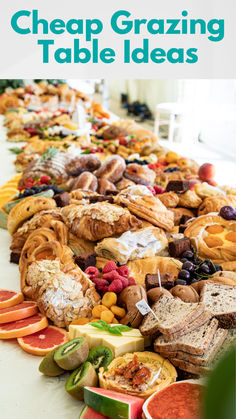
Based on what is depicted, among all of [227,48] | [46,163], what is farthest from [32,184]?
[227,48]

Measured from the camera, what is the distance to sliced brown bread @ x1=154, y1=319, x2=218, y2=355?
1.73m

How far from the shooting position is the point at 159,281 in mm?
2260

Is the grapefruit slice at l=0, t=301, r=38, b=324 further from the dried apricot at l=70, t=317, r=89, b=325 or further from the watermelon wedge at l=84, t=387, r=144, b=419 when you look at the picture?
the watermelon wedge at l=84, t=387, r=144, b=419

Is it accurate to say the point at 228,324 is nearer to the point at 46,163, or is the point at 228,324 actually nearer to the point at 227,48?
the point at 46,163

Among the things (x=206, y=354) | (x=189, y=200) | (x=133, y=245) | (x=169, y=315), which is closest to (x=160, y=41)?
(x=189, y=200)

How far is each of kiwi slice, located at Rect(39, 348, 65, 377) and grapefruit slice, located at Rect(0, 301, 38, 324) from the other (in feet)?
1.45

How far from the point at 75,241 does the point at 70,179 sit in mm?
1426

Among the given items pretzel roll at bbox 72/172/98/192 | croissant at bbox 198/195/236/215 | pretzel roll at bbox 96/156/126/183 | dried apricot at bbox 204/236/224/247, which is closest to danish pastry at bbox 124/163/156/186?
pretzel roll at bbox 96/156/126/183

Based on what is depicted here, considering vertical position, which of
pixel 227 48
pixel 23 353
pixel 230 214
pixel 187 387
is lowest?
pixel 23 353

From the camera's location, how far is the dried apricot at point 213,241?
9.26 ft

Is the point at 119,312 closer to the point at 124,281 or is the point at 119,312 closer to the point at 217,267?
the point at 124,281

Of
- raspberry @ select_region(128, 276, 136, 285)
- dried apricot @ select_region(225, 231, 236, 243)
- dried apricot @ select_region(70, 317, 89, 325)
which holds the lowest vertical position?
dried apricot @ select_region(70, 317, 89, 325)

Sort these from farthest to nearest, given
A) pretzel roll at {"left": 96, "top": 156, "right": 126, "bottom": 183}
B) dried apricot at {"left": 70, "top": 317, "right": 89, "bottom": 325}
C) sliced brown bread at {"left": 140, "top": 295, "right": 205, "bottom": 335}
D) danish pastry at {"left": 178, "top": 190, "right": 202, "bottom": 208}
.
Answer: pretzel roll at {"left": 96, "top": 156, "right": 126, "bottom": 183} < danish pastry at {"left": 178, "top": 190, "right": 202, "bottom": 208} < dried apricot at {"left": 70, "top": 317, "right": 89, "bottom": 325} < sliced brown bread at {"left": 140, "top": 295, "right": 205, "bottom": 335}

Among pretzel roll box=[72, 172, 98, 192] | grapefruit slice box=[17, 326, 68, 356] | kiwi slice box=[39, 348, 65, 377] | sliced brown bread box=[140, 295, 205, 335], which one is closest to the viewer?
sliced brown bread box=[140, 295, 205, 335]
